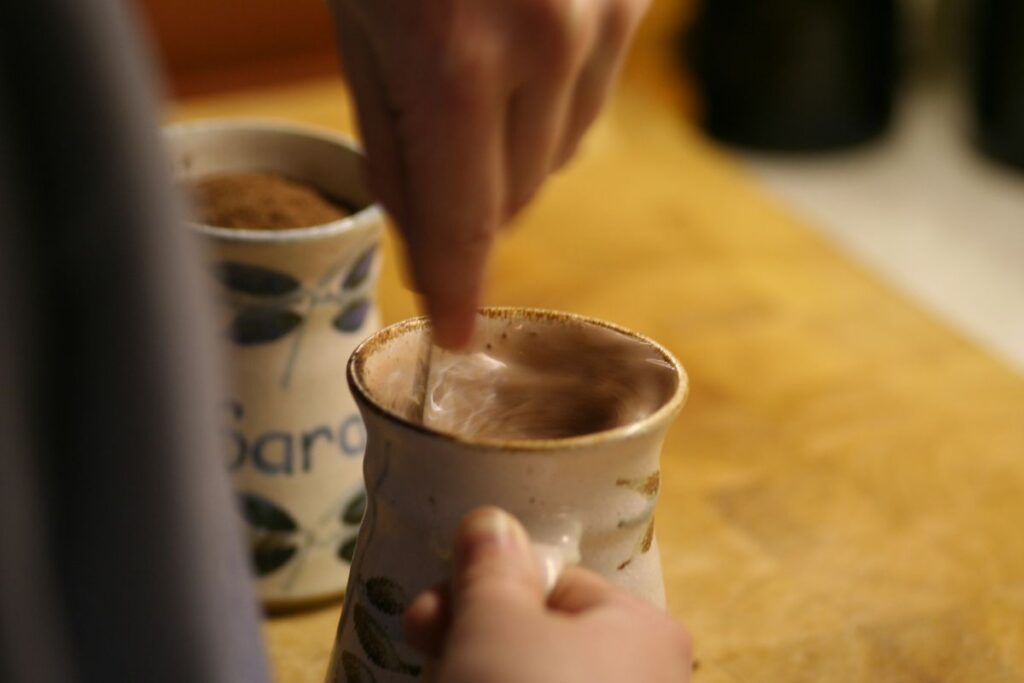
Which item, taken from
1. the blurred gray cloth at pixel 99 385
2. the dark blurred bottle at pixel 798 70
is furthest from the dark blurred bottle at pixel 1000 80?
the blurred gray cloth at pixel 99 385

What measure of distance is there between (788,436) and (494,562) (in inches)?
14.9

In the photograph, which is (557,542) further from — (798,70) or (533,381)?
(798,70)

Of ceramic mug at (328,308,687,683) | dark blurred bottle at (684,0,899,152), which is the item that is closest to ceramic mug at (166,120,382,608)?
ceramic mug at (328,308,687,683)

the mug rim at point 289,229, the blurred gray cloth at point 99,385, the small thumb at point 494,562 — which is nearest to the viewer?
the blurred gray cloth at point 99,385

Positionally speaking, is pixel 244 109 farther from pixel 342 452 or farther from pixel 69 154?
pixel 69 154

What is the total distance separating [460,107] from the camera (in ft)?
1.07

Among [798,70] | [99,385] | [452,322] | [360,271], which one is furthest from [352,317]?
[798,70]

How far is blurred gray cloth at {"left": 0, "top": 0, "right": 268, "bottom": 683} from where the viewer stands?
21 centimetres

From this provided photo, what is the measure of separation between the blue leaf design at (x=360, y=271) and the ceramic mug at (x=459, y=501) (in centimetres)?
12

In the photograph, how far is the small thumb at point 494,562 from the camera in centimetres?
32

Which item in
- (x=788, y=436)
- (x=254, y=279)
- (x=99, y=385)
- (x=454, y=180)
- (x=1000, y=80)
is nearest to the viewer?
(x=99, y=385)

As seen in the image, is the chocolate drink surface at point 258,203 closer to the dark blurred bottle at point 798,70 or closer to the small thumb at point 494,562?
the small thumb at point 494,562

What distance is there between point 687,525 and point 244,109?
60cm

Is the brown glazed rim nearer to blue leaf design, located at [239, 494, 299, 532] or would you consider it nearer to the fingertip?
the fingertip
